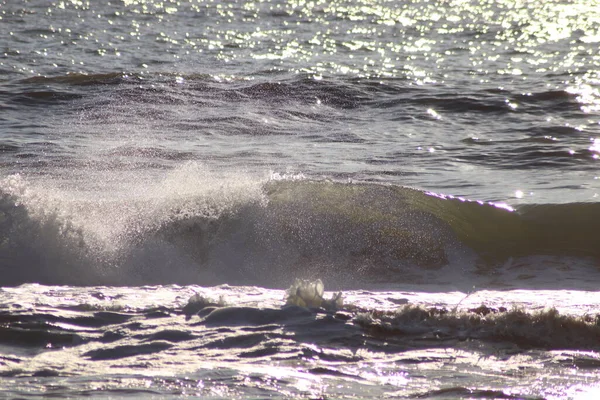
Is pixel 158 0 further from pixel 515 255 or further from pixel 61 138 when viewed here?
pixel 515 255

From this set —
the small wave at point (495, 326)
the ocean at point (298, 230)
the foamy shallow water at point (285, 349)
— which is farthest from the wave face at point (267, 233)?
the small wave at point (495, 326)

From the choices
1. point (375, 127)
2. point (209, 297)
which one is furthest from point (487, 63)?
point (209, 297)

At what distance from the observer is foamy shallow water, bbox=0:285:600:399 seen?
11.8 ft

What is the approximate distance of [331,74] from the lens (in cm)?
1609

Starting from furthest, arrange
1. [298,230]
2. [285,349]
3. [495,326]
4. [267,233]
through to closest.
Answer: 1. [298,230]
2. [267,233]
3. [495,326]
4. [285,349]

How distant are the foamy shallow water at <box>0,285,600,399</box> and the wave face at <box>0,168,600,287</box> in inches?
42.5

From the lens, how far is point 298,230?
6.94 meters

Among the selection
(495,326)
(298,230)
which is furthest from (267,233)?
(495,326)

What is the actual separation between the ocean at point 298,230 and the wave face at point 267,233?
0.07ft

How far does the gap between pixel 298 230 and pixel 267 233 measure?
283mm

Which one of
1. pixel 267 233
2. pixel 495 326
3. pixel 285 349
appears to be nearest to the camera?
pixel 285 349

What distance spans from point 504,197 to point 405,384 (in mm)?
5132

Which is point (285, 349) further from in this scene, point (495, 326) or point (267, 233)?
point (267, 233)

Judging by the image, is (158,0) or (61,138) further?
(158,0)
